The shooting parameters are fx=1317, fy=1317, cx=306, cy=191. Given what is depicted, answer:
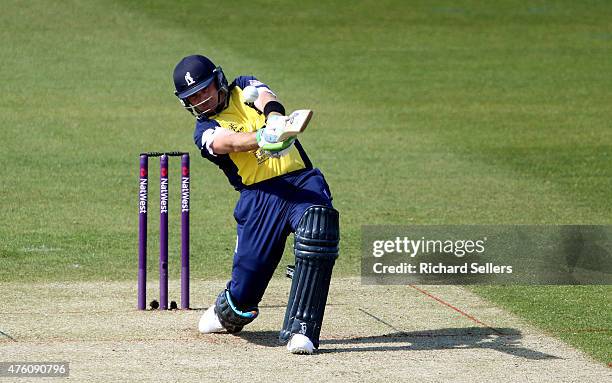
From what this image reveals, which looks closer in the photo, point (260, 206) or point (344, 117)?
point (260, 206)

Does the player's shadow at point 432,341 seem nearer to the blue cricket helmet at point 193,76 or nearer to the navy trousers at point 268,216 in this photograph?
the navy trousers at point 268,216

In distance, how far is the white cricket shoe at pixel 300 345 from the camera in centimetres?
794

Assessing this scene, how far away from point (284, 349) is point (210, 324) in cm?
63

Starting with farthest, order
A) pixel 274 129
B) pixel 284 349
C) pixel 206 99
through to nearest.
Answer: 1. pixel 206 99
2. pixel 284 349
3. pixel 274 129

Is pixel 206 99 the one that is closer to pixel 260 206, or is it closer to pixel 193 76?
pixel 193 76

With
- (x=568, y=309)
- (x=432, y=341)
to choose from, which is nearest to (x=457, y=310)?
(x=568, y=309)

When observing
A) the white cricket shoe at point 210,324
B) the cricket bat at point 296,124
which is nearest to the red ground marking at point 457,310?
the white cricket shoe at point 210,324

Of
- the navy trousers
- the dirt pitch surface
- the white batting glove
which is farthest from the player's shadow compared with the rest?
the white batting glove

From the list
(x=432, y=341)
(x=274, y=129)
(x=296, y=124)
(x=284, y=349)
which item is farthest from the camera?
(x=432, y=341)

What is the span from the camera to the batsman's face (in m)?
8.27

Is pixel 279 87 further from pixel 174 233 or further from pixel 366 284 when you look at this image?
pixel 366 284

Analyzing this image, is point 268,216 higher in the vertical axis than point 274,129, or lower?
lower

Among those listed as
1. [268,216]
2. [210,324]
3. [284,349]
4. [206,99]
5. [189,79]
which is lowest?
[284,349]

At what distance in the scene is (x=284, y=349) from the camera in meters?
8.18
